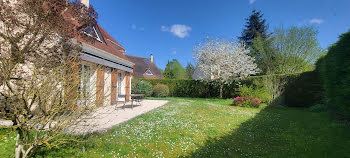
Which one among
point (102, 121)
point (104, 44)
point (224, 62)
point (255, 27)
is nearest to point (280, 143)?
point (102, 121)

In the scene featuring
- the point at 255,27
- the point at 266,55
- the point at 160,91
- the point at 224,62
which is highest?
the point at 255,27

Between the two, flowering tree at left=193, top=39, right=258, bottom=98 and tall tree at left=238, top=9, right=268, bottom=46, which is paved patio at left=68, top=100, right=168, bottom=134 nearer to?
flowering tree at left=193, top=39, right=258, bottom=98

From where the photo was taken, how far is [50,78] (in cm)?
282

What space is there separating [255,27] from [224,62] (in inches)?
647

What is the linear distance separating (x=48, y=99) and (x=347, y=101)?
7103 millimetres

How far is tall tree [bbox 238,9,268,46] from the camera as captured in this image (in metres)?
28.4

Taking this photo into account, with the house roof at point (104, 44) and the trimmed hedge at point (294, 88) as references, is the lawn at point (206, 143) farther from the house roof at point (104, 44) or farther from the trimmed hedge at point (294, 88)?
the trimmed hedge at point (294, 88)

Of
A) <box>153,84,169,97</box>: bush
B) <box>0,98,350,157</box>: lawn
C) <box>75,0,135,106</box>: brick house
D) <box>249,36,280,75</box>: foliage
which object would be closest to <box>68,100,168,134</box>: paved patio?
<box>0,98,350,157</box>: lawn

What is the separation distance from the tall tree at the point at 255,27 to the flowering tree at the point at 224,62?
1171 cm

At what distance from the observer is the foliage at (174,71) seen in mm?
44688

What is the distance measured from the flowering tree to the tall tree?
11711mm

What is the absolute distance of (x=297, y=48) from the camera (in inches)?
810

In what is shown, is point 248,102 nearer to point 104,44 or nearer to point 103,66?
point 103,66

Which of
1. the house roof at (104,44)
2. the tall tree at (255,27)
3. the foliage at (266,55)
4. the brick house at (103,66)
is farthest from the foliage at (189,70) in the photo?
the brick house at (103,66)
